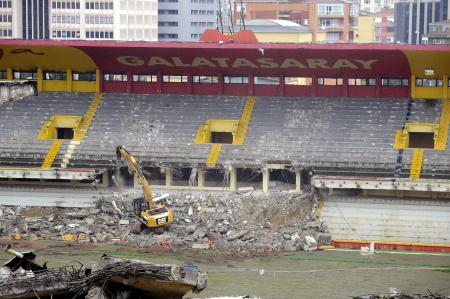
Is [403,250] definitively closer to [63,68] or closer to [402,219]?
[402,219]

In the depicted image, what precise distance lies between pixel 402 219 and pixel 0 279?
2511 centimetres

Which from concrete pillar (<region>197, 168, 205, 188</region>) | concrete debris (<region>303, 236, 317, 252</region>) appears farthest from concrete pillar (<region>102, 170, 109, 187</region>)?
concrete debris (<region>303, 236, 317, 252</region>)

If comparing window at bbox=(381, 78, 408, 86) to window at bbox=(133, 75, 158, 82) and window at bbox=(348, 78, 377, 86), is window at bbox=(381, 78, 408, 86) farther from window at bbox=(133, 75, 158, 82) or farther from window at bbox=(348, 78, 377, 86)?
window at bbox=(133, 75, 158, 82)

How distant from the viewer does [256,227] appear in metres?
63.5

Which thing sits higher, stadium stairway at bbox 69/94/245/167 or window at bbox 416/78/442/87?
window at bbox 416/78/442/87

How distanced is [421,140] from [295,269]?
54.1 ft

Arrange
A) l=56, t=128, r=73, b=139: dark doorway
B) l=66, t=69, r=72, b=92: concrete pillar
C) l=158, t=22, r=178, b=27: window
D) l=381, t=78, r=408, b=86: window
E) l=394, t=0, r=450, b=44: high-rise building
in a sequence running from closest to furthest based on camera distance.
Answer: l=381, t=78, r=408, b=86: window < l=56, t=128, r=73, b=139: dark doorway < l=66, t=69, r=72, b=92: concrete pillar < l=158, t=22, r=178, b=27: window < l=394, t=0, r=450, b=44: high-rise building

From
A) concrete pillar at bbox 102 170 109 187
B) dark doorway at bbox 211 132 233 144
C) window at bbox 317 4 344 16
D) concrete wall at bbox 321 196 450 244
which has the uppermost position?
window at bbox 317 4 344 16

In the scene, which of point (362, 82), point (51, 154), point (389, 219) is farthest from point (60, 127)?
point (389, 219)

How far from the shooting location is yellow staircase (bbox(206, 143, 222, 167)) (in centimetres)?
6781

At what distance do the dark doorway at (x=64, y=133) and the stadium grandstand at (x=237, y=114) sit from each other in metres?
0.17

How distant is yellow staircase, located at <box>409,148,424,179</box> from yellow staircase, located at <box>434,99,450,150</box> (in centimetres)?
115

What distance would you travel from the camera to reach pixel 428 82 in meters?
71.4

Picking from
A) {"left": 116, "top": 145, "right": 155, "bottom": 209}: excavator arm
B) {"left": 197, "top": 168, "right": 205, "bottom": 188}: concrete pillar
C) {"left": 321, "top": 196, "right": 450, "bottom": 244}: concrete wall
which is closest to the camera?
{"left": 321, "top": 196, "right": 450, "bottom": 244}: concrete wall
